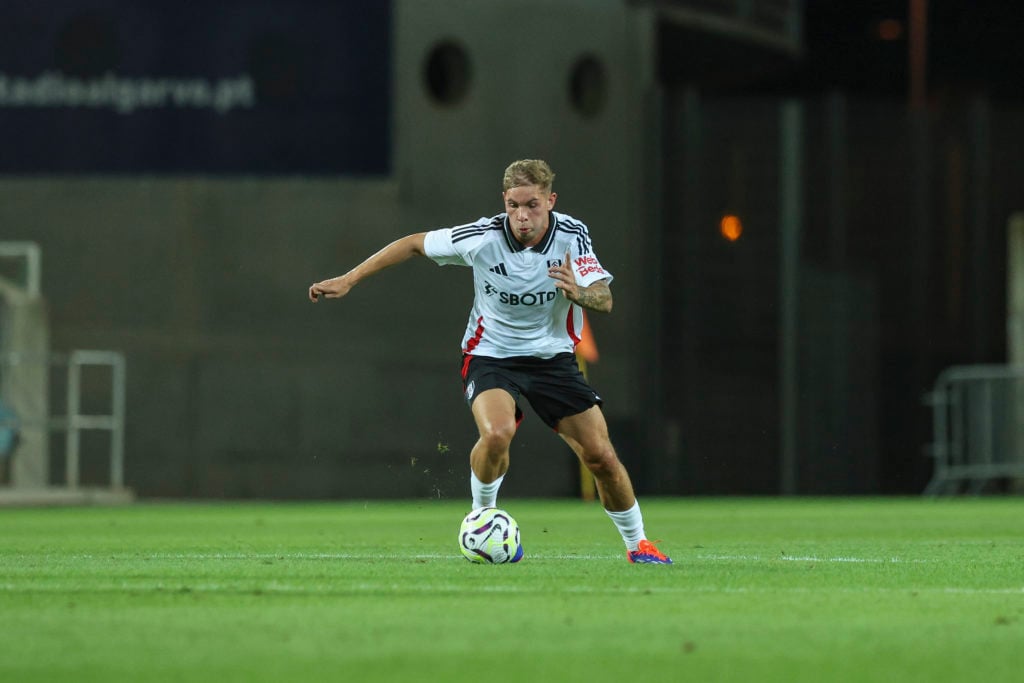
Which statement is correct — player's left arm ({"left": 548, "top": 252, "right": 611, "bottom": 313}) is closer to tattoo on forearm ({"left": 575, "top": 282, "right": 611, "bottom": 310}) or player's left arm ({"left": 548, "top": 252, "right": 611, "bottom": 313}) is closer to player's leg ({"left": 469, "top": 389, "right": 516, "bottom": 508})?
tattoo on forearm ({"left": 575, "top": 282, "right": 611, "bottom": 310})

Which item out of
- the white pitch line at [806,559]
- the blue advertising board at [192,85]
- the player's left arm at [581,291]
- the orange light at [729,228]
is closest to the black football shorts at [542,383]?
the player's left arm at [581,291]

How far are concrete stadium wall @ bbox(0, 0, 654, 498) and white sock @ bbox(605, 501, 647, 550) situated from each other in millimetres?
14890

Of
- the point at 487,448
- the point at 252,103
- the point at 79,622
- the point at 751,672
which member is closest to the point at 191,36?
the point at 252,103

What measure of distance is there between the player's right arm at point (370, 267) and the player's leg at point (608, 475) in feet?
4.03

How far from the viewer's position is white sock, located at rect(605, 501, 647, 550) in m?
10.4

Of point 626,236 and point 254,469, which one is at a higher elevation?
point 626,236

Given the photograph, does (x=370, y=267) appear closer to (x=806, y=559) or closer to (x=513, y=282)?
(x=513, y=282)

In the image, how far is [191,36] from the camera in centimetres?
2573

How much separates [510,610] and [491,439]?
9.28 feet

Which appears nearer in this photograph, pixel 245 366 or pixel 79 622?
pixel 79 622

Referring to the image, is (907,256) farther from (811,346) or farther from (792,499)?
(792,499)

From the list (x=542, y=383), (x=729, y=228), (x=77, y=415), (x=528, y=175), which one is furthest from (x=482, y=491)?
(x=729, y=228)

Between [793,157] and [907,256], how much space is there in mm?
2145

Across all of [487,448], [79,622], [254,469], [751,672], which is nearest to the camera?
[751,672]
